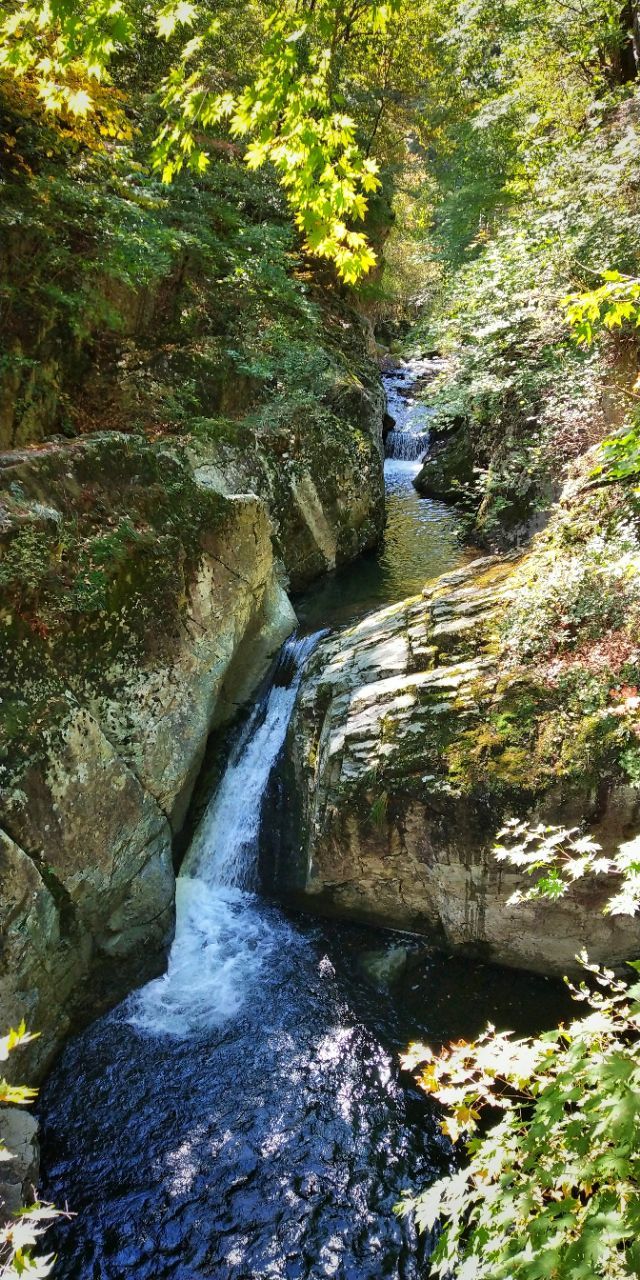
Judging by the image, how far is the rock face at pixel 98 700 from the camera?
569 centimetres

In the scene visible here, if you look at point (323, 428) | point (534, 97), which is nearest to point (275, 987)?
point (323, 428)

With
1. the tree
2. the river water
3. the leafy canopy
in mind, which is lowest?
the river water

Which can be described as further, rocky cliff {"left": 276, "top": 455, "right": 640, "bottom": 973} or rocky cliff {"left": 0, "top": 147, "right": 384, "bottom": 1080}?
rocky cliff {"left": 276, "top": 455, "right": 640, "bottom": 973}

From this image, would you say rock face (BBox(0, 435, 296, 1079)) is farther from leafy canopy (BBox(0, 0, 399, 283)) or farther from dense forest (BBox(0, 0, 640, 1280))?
leafy canopy (BBox(0, 0, 399, 283))

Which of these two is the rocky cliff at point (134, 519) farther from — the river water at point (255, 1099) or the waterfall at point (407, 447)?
the waterfall at point (407, 447)

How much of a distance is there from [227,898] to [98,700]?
10.2ft

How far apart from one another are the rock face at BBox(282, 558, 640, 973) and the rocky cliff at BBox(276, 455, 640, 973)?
0.6 inches

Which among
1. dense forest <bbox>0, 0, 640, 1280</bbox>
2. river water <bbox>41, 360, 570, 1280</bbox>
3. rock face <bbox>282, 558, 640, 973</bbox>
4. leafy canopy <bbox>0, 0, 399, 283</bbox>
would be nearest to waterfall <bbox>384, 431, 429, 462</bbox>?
dense forest <bbox>0, 0, 640, 1280</bbox>

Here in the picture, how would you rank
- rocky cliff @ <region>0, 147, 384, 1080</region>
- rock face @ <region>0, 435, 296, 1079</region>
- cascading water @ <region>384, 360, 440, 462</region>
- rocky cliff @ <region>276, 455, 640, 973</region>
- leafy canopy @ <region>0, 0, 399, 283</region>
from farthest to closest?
cascading water @ <region>384, 360, 440, 462</region>
rocky cliff @ <region>276, 455, 640, 973</region>
rocky cliff @ <region>0, 147, 384, 1080</region>
rock face @ <region>0, 435, 296, 1079</region>
leafy canopy @ <region>0, 0, 399, 283</region>

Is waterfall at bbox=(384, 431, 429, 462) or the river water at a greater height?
waterfall at bbox=(384, 431, 429, 462)

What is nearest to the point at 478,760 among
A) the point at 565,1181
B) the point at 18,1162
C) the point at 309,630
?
the point at 309,630

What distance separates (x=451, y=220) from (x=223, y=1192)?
21.7m

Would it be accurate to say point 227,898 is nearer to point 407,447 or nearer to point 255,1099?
point 255,1099

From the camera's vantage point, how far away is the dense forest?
3373mm
